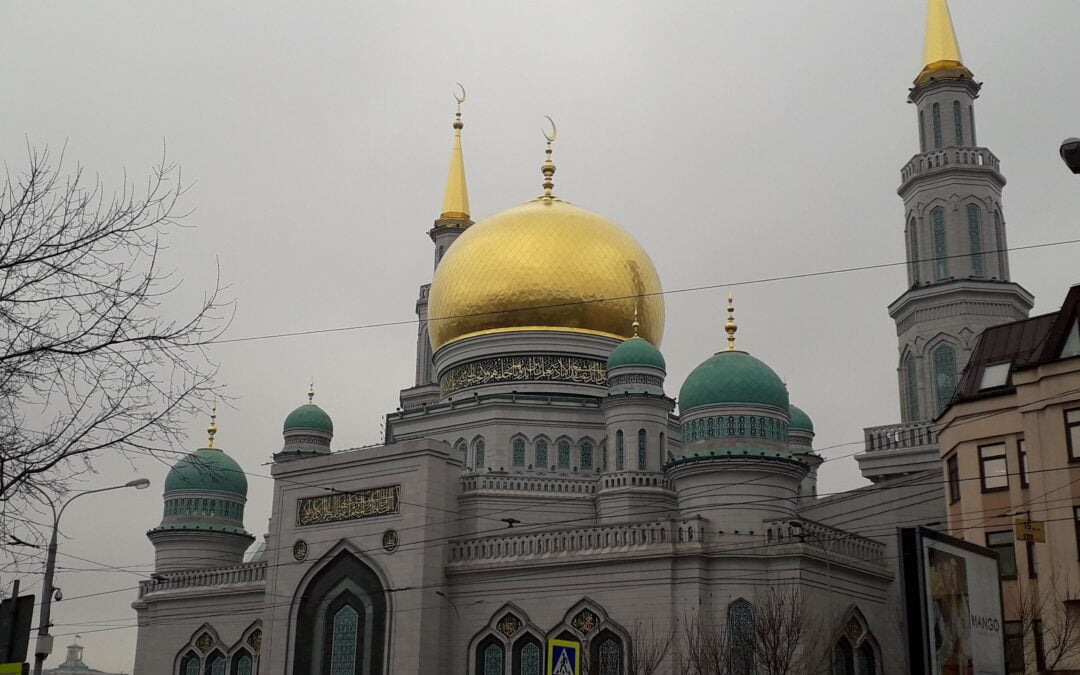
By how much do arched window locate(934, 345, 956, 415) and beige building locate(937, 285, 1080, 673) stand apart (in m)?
7.43

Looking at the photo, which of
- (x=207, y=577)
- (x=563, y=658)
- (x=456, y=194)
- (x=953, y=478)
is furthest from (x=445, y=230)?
(x=563, y=658)

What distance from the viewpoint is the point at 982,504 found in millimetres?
22859

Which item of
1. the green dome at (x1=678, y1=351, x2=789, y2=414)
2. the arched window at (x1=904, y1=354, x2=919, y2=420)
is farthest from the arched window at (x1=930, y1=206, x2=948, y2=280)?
the green dome at (x1=678, y1=351, x2=789, y2=414)

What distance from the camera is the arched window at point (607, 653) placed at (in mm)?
26125

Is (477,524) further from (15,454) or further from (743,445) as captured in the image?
(15,454)

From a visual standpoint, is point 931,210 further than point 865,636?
Yes

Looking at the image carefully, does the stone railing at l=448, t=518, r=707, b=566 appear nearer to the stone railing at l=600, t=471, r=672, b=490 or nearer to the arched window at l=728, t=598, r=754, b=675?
the arched window at l=728, t=598, r=754, b=675

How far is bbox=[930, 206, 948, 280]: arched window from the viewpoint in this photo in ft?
107

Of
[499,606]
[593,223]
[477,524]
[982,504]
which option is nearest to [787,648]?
[982,504]

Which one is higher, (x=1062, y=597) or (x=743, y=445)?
(x=743, y=445)

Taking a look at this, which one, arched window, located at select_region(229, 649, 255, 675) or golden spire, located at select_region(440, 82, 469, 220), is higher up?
golden spire, located at select_region(440, 82, 469, 220)

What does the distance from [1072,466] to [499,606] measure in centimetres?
1246

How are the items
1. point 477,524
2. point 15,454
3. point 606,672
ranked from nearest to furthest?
point 15,454
point 606,672
point 477,524

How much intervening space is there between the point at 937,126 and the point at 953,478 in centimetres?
1286
